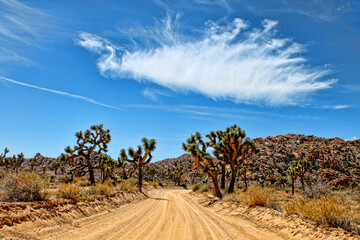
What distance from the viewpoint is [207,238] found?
6.66 metres

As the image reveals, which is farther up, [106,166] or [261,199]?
[106,166]

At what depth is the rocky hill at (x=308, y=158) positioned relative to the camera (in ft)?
193

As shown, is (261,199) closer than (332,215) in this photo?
No

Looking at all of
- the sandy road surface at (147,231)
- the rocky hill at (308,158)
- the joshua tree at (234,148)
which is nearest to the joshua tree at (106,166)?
the joshua tree at (234,148)

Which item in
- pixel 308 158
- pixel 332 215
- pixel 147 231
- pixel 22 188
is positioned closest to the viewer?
pixel 332 215

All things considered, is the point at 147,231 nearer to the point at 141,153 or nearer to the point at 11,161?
the point at 141,153

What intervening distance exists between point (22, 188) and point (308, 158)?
254ft

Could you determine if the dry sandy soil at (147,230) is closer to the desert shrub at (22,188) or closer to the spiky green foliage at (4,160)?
the desert shrub at (22,188)

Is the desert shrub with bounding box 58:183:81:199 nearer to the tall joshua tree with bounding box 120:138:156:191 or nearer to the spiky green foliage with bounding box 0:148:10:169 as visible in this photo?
the tall joshua tree with bounding box 120:138:156:191

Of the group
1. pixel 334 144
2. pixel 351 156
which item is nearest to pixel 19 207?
pixel 351 156

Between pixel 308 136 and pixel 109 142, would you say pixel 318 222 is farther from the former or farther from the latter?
pixel 308 136

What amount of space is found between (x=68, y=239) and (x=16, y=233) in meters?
1.25

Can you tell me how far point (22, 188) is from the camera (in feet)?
26.9

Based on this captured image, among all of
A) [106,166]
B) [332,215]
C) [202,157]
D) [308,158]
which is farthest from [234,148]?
[308,158]
